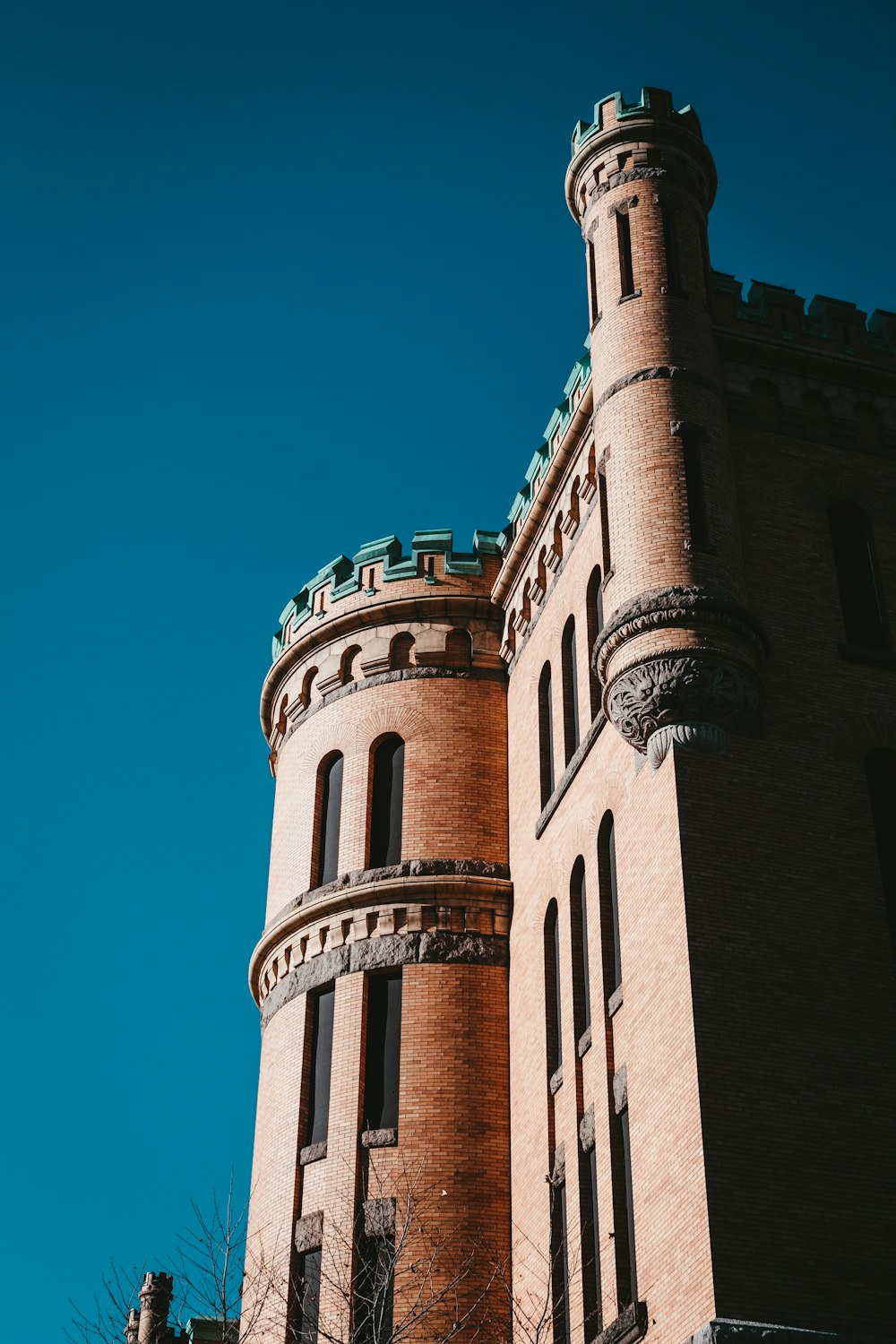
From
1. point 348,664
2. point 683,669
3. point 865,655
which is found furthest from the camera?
point 348,664

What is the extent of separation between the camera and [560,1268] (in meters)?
22.1

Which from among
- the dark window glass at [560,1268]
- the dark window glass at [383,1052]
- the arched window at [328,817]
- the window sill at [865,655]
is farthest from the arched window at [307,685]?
the window sill at [865,655]

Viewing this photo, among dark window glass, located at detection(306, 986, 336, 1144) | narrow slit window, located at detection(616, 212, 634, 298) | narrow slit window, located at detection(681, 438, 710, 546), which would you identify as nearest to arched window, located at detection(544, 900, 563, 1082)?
dark window glass, located at detection(306, 986, 336, 1144)

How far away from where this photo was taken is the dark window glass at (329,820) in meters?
29.0

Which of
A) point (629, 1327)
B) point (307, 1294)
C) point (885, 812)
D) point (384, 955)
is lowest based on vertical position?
point (629, 1327)

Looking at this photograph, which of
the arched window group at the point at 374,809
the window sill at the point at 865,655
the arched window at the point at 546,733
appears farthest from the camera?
the arched window group at the point at 374,809

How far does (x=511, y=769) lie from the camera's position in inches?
1140

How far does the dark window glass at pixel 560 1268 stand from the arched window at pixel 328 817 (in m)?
7.57

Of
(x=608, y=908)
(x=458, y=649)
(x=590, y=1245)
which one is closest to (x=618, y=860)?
(x=608, y=908)

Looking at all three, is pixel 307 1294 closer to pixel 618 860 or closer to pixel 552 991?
pixel 552 991

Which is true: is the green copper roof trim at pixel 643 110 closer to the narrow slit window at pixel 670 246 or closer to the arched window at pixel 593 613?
the narrow slit window at pixel 670 246

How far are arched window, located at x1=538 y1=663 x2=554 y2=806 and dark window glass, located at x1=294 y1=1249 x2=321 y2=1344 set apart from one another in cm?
750

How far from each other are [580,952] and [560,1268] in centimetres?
416

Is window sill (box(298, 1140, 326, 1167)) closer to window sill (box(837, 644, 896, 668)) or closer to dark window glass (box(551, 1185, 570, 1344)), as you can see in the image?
dark window glass (box(551, 1185, 570, 1344))
